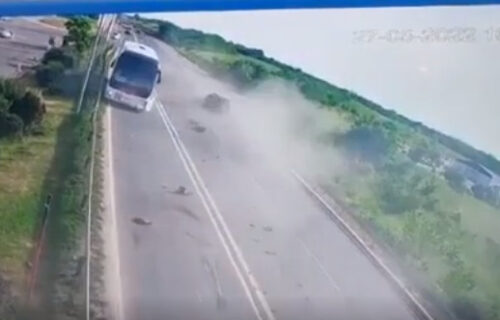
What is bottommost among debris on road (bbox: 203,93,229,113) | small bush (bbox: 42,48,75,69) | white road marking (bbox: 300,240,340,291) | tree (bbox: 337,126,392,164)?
white road marking (bbox: 300,240,340,291)

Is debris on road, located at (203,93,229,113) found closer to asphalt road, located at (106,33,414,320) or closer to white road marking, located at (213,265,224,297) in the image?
asphalt road, located at (106,33,414,320)

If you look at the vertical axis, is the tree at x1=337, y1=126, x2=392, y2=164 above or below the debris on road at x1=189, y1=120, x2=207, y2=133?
above

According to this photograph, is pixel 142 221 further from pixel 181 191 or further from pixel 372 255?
pixel 372 255

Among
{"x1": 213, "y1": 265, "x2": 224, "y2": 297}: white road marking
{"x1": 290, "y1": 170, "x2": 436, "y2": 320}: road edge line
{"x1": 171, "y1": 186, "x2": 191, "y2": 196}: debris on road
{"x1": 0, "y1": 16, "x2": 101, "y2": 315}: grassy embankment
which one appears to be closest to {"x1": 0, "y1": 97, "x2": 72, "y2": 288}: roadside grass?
{"x1": 0, "y1": 16, "x2": 101, "y2": 315}: grassy embankment
